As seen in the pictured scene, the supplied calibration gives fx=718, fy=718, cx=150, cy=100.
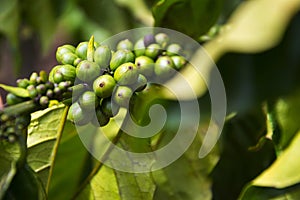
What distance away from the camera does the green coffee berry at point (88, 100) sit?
786 millimetres

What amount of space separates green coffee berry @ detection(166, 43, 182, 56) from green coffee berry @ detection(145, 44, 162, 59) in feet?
0.05

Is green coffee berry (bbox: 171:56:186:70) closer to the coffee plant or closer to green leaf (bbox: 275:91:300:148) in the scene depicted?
the coffee plant

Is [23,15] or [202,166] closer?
[202,166]

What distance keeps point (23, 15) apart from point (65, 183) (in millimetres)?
730

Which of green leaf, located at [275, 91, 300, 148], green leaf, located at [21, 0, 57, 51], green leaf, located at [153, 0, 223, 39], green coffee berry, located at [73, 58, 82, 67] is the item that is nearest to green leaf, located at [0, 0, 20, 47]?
green leaf, located at [21, 0, 57, 51]

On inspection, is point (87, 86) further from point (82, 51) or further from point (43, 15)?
point (43, 15)

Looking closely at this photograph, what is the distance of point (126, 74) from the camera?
79 centimetres

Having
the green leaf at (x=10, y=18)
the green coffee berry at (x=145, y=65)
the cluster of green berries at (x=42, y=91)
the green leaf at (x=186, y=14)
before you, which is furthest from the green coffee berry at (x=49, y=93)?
the green leaf at (x=10, y=18)

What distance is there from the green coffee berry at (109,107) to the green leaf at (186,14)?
194 mm

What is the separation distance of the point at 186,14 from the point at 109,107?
23cm

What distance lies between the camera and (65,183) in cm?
96

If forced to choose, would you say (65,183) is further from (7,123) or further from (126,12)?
(126,12)

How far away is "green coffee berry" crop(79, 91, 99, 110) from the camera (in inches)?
30.9

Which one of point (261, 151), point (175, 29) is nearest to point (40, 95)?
point (175, 29)
